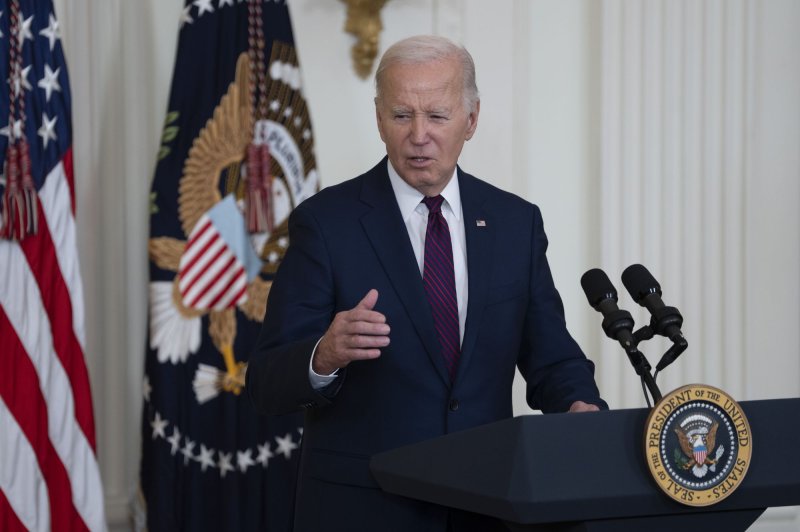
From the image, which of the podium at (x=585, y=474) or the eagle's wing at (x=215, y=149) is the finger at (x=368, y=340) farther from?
the eagle's wing at (x=215, y=149)

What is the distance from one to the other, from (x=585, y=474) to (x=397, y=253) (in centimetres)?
83

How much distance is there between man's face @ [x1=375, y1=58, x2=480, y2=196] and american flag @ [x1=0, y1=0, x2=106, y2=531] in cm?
180

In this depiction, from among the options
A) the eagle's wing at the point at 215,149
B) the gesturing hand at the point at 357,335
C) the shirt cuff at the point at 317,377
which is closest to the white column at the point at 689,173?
the eagle's wing at the point at 215,149

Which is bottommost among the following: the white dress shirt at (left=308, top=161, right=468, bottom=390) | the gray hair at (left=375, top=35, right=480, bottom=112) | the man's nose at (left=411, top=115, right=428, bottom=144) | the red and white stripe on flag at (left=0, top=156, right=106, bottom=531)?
the red and white stripe on flag at (left=0, top=156, right=106, bottom=531)

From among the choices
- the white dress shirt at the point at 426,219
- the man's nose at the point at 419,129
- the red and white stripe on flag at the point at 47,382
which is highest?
the man's nose at the point at 419,129

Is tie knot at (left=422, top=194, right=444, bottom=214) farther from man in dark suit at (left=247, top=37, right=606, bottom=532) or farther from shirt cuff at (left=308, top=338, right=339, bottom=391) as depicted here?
shirt cuff at (left=308, top=338, right=339, bottom=391)

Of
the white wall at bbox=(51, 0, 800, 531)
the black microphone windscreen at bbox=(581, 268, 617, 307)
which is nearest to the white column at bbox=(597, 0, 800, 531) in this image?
the white wall at bbox=(51, 0, 800, 531)

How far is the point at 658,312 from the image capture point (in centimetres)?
180

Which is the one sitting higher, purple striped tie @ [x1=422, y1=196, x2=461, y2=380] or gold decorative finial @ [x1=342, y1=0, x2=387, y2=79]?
gold decorative finial @ [x1=342, y1=0, x2=387, y2=79]

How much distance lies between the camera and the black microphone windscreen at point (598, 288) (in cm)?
193

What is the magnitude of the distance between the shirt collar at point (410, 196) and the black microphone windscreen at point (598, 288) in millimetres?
482

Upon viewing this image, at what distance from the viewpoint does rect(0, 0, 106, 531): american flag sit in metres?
3.58

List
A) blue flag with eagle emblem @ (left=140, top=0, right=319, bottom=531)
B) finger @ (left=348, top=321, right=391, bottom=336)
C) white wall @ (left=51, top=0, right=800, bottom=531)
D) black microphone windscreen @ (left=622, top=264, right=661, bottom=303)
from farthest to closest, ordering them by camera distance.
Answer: white wall @ (left=51, top=0, right=800, bottom=531)
blue flag with eagle emblem @ (left=140, top=0, right=319, bottom=531)
black microphone windscreen @ (left=622, top=264, right=661, bottom=303)
finger @ (left=348, top=321, right=391, bottom=336)

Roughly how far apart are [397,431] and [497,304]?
362 millimetres
